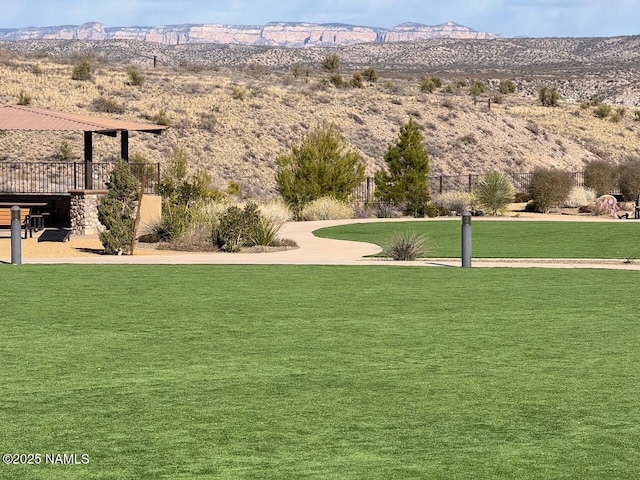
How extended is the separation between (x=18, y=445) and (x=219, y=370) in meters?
3.02

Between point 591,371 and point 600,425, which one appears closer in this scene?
point 600,425

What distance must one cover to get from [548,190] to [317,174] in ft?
30.3

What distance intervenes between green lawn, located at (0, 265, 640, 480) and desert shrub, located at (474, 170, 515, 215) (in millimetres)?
24745

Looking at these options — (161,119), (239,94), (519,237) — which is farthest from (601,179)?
(239,94)

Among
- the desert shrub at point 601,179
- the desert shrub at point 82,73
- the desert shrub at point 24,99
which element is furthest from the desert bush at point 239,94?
the desert shrub at point 601,179

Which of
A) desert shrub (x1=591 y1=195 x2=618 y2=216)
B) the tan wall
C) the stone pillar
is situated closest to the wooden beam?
the stone pillar

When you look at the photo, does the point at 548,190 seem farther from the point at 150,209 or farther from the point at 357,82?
the point at 357,82

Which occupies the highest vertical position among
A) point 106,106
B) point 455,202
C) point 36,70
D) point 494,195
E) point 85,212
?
point 36,70

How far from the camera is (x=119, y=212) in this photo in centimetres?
2497

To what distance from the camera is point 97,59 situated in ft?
296

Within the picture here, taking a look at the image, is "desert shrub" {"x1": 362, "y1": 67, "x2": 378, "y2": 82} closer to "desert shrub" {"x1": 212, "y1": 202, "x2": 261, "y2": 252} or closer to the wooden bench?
the wooden bench

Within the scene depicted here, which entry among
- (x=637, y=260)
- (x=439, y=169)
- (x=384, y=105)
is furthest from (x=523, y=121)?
(x=637, y=260)

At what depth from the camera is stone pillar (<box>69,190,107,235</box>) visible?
31.3 metres

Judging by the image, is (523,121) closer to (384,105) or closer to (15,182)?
(384,105)
